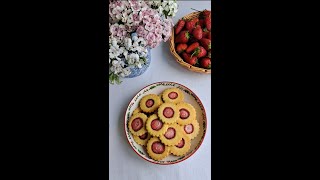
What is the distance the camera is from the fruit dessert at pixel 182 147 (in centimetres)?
171

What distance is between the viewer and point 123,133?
5.92 feet

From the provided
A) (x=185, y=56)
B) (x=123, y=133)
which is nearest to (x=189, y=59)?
(x=185, y=56)

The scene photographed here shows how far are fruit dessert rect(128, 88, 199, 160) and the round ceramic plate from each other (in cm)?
2

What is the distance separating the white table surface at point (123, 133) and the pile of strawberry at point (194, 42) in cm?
10

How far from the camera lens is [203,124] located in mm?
1787

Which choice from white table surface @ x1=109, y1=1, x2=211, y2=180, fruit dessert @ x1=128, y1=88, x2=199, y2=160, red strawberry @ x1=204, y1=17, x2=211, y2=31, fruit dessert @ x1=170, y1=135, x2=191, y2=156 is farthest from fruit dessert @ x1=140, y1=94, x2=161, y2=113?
red strawberry @ x1=204, y1=17, x2=211, y2=31

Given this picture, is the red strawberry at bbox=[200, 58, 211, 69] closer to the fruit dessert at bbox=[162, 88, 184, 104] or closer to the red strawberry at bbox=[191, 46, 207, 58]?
the red strawberry at bbox=[191, 46, 207, 58]

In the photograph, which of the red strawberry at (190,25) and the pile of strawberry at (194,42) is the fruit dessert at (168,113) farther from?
the red strawberry at (190,25)

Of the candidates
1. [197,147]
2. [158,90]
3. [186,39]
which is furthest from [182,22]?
[197,147]

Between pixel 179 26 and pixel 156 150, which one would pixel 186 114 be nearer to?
pixel 156 150

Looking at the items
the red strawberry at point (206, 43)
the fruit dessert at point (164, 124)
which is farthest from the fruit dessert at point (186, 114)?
the red strawberry at point (206, 43)
